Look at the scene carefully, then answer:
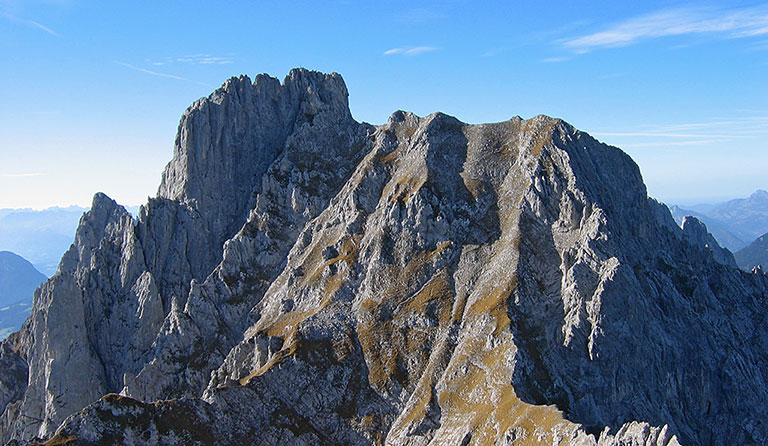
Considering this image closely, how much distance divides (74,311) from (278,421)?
69.9 m

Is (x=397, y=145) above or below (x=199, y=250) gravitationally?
above

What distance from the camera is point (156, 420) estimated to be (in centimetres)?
8725

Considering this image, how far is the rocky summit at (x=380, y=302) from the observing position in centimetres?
9675

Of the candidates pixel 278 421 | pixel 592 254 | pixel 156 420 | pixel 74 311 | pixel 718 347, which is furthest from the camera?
pixel 74 311

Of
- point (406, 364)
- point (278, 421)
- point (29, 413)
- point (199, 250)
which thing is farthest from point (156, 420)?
point (199, 250)

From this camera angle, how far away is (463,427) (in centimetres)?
9138

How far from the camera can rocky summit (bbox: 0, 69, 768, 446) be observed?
9675cm

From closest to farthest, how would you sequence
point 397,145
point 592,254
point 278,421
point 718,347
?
1. point 278,421
2. point 592,254
3. point 718,347
4. point 397,145

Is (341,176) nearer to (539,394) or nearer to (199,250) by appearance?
(199,250)

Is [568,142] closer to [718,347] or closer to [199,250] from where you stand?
[718,347]

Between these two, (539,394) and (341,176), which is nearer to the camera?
(539,394)

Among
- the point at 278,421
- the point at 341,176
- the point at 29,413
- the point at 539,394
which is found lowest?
the point at 29,413

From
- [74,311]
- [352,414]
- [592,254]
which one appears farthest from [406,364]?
[74,311]

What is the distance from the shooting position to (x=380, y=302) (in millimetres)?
118062
